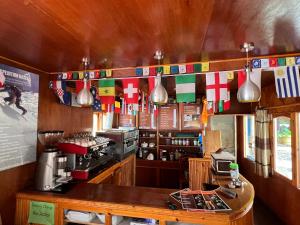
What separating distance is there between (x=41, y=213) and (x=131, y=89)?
5.23 ft

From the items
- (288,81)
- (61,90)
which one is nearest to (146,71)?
(61,90)

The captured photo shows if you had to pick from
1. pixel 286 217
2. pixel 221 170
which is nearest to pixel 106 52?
pixel 221 170

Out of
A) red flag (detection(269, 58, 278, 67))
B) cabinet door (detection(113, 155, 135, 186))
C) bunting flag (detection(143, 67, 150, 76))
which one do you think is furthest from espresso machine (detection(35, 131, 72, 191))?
red flag (detection(269, 58, 278, 67))

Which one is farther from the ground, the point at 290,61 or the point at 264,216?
the point at 290,61

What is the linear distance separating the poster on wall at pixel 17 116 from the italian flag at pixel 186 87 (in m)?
1.73

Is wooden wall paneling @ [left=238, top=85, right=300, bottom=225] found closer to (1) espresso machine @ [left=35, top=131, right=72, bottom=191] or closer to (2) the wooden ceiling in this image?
(2) the wooden ceiling

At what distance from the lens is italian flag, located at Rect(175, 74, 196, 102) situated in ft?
7.30

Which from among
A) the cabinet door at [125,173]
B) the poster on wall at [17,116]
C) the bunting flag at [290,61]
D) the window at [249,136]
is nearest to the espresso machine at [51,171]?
the poster on wall at [17,116]

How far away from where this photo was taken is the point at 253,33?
57.1 inches

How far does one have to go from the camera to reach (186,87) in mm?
2246

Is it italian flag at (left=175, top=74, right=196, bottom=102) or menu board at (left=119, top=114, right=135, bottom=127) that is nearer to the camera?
italian flag at (left=175, top=74, right=196, bottom=102)

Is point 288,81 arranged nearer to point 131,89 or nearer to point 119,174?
point 131,89

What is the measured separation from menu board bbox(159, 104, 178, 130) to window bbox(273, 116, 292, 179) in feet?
7.47

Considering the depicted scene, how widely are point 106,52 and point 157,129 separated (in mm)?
3604
